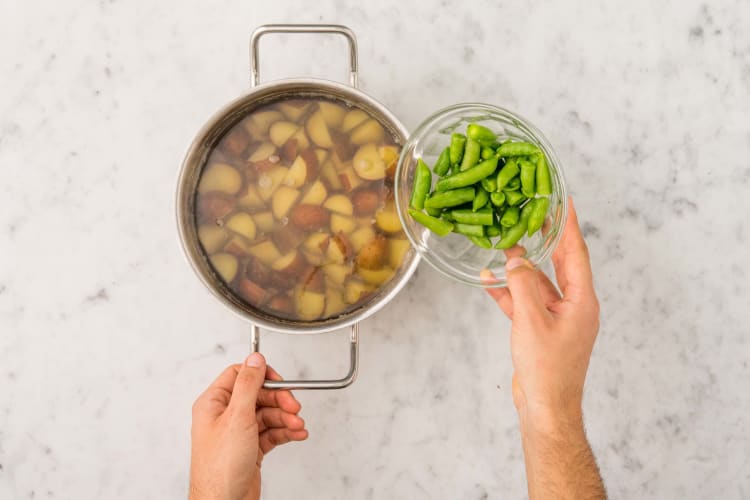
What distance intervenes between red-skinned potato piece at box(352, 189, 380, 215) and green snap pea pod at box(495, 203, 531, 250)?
0.31m

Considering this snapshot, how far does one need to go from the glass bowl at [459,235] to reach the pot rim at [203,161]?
5cm

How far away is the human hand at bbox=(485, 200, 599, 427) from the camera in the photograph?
4.59 ft

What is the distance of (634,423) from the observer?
1.83 m

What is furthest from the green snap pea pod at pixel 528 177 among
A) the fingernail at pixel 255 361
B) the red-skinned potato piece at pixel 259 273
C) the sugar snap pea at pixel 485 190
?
the fingernail at pixel 255 361

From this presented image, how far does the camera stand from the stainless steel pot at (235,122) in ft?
4.91

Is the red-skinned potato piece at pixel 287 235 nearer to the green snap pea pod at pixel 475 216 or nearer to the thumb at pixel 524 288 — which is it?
the green snap pea pod at pixel 475 216

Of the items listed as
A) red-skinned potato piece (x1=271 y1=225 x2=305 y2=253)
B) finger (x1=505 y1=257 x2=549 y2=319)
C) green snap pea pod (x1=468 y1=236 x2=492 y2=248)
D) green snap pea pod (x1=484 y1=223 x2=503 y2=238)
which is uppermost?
red-skinned potato piece (x1=271 y1=225 x2=305 y2=253)

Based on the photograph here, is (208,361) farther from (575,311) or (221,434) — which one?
(575,311)

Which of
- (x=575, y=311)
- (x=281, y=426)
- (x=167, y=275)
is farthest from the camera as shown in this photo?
(x=167, y=275)

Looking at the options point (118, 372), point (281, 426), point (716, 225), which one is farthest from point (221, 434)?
point (716, 225)

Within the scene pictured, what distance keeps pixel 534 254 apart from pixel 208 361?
0.88 m

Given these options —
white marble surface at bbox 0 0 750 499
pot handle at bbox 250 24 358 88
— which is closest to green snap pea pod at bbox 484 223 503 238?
white marble surface at bbox 0 0 750 499

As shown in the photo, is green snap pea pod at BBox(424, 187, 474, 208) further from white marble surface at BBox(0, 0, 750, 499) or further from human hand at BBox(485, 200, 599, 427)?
white marble surface at BBox(0, 0, 750, 499)

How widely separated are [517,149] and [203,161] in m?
0.71
